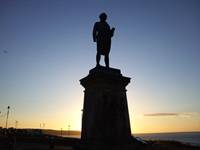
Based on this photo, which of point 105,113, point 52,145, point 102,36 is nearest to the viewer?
point 105,113

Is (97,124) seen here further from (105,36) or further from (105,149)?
(105,36)

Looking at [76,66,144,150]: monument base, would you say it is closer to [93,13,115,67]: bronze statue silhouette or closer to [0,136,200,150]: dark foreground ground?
[0,136,200,150]: dark foreground ground

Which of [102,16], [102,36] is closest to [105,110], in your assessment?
[102,36]

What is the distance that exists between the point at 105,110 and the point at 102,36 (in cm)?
339

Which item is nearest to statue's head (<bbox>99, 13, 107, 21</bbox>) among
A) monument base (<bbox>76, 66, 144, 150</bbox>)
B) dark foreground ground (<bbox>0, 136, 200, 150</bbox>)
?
monument base (<bbox>76, 66, 144, 150</bbox>)

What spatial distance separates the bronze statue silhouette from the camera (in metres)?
11.6

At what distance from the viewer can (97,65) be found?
1134 centimetres

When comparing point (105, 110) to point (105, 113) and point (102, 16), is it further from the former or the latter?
point (102, 16)

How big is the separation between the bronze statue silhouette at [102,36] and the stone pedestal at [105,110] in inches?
39.7

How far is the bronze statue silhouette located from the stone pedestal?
39.7 inches

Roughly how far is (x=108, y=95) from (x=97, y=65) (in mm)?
1527

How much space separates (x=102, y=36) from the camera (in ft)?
38.1

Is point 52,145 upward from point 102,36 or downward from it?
downward

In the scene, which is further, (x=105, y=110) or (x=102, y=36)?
(x=102, y=36)
